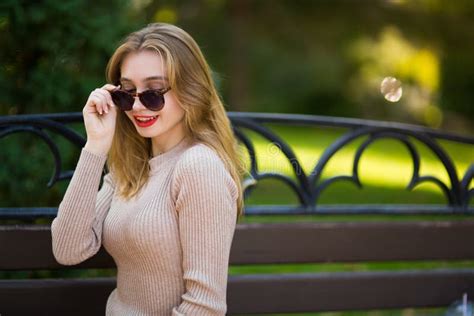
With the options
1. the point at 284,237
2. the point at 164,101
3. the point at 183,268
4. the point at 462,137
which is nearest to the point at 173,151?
the point at 164,101

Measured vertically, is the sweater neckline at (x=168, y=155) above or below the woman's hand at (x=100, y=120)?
below

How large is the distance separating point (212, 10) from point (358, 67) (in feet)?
47.8

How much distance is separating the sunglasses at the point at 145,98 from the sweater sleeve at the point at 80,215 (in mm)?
198

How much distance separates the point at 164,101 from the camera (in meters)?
2.24

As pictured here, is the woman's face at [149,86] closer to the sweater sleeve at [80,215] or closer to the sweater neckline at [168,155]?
the sweater neckline at [168,155]

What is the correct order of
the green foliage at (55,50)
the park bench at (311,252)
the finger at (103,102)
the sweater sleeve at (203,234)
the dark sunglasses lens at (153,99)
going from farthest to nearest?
the green foliage at (55,50)
the park bench at (311,252)
the finger at (103,102)
the dark sunglasses lens at (153,99)
the sweater sleeve at (203,234)

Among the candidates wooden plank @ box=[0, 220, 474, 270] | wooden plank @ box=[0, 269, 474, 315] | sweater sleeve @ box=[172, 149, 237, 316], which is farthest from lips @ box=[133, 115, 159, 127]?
wooden plank @ box=[0, 269, 474, 315]

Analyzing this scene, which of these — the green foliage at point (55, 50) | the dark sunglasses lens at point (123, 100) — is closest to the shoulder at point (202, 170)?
the dark sunglasses lens at point (123, 100)

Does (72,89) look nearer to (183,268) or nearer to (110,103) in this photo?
(110,103)

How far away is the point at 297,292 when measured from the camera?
10.0 feet

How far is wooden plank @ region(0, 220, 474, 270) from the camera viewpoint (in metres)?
2.98

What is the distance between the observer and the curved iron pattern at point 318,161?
2791 mm

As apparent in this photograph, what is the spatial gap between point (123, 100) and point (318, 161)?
1080mm

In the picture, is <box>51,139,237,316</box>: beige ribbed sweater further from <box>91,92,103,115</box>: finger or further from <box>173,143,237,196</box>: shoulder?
<box>91,92,103,115</box>: finger
